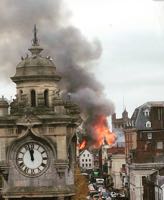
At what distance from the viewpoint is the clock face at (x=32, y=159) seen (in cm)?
2328

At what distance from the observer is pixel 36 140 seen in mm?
23359

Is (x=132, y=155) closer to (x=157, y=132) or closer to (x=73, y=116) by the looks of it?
(x=157, y=132)

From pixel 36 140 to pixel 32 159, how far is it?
0.51 metres

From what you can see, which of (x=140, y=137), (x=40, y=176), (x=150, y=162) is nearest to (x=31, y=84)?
(x=40, y=176)

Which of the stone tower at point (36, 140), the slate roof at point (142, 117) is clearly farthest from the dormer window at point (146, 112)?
the stone tower at point (36, 140)

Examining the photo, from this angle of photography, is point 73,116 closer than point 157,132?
Yes

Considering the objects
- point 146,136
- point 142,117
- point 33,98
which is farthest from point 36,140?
point 142,117

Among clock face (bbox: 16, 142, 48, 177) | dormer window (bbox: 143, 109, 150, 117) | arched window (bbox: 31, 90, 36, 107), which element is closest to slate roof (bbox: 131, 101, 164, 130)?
dormer window (bbox: 143, 109, 150, 117)

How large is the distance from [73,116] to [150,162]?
7969 centimetres

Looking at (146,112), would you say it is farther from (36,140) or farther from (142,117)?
(36,140)

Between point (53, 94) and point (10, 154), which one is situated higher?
point (53, 94)

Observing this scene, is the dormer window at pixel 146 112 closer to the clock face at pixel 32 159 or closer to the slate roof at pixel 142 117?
the slate roof at pixel 142 117

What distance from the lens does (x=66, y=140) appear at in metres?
23.2

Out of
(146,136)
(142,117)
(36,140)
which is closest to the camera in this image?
(36,140)
